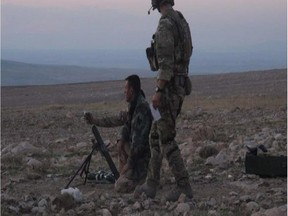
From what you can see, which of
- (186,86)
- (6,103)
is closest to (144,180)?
(186,86)

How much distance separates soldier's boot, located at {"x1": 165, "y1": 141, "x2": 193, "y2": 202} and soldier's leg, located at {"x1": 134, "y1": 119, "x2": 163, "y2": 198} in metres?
0.16

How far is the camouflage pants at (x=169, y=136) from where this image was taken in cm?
659

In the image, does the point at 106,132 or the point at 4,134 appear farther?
the point at 4,134

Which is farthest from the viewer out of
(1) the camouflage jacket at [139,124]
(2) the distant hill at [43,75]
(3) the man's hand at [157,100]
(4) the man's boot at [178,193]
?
(2) the distant hill at [43,75]

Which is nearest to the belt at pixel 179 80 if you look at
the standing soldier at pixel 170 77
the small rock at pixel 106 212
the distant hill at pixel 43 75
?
the standing soldier at pixel 170 77

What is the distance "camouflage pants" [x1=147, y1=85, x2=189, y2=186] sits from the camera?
6594 mm

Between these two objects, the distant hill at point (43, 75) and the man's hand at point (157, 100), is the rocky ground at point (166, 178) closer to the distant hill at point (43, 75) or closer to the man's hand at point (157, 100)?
the man's hand at point (157, 100)

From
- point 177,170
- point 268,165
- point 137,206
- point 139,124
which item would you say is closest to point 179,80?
point 177,170

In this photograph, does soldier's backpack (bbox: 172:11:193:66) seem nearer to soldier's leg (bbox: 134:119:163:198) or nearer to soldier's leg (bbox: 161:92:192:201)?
soldier's leg (bbox: 161:92:192:201)

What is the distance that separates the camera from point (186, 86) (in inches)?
265

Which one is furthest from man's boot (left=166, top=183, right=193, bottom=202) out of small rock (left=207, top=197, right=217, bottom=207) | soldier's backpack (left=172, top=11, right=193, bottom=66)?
soldier's backpack (left=172, top=11, right=193, bottom=66)

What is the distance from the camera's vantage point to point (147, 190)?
6957 mm

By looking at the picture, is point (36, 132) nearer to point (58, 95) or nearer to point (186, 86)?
point (186, 86)

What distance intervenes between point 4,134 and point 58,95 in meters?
22.3
